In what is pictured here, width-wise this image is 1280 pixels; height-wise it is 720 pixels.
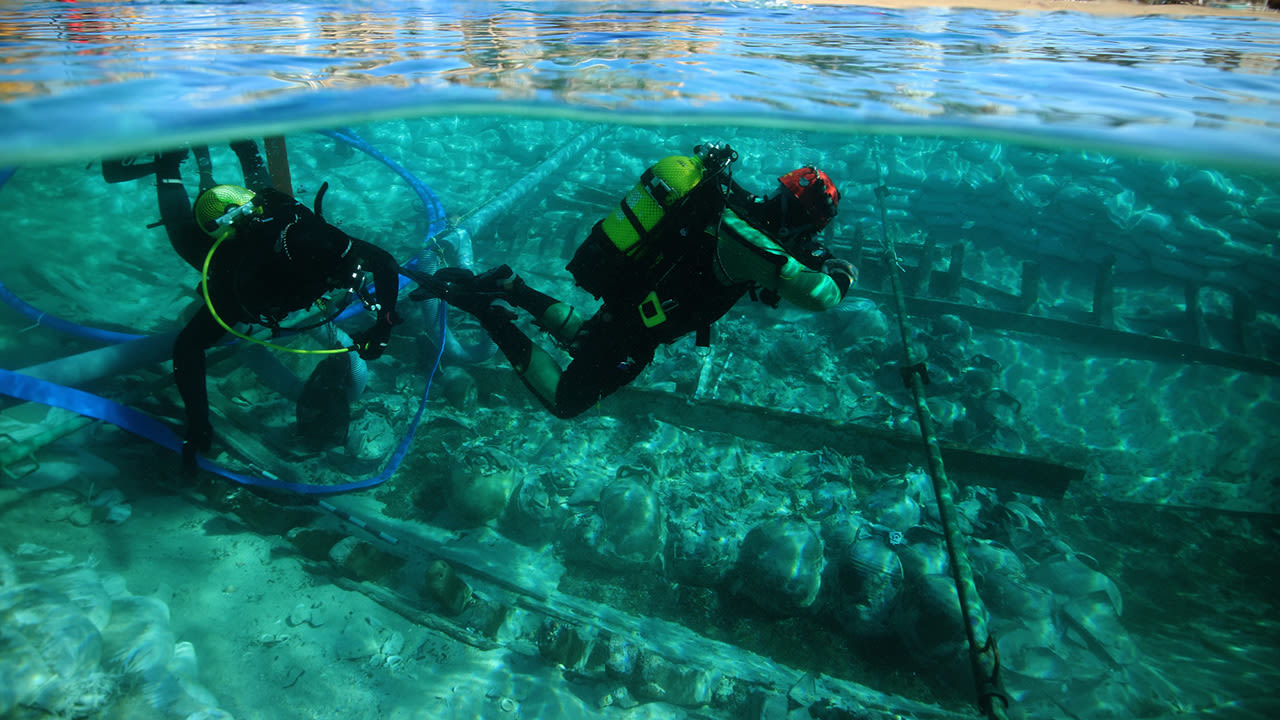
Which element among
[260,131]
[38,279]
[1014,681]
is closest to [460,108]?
[260,131]

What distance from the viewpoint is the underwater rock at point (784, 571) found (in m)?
4.68

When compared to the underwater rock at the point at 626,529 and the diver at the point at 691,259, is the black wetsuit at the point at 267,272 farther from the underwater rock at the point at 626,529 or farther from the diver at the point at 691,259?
the underwater rock at the point at 626,529

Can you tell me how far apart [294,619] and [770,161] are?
63.0ft

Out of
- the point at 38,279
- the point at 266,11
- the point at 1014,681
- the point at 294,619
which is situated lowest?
the point at 1014,681

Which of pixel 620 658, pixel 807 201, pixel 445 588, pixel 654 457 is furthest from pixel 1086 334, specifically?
pixel 445 588

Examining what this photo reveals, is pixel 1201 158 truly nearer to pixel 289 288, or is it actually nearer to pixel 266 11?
pixel 289 288

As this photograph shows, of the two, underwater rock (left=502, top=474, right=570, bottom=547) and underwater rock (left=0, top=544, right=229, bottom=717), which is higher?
underwater rock (left=0, top=544, right=229, bottom=717)

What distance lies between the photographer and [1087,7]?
1124 cm

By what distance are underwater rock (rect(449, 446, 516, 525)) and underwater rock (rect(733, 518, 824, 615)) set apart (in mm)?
2572

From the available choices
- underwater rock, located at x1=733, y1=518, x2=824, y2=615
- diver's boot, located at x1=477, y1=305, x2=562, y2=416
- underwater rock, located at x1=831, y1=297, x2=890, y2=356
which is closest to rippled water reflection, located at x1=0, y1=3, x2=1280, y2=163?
diver's boot, located at x1=477, y1=305, x2=562, y2=416

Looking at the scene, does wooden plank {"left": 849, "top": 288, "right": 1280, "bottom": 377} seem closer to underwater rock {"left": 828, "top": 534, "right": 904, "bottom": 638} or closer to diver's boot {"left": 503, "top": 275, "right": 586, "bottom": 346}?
underwater rock {"left": 828, "top": 534, "right": 904, "bottom": 638}

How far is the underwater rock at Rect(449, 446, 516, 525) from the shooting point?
5.47 m

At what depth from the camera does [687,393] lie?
6562mm

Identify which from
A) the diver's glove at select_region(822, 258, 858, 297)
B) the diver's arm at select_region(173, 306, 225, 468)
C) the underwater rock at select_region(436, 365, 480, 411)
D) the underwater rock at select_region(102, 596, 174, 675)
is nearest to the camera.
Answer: the underwater rock at select_region(102, 596, 174, 675)
